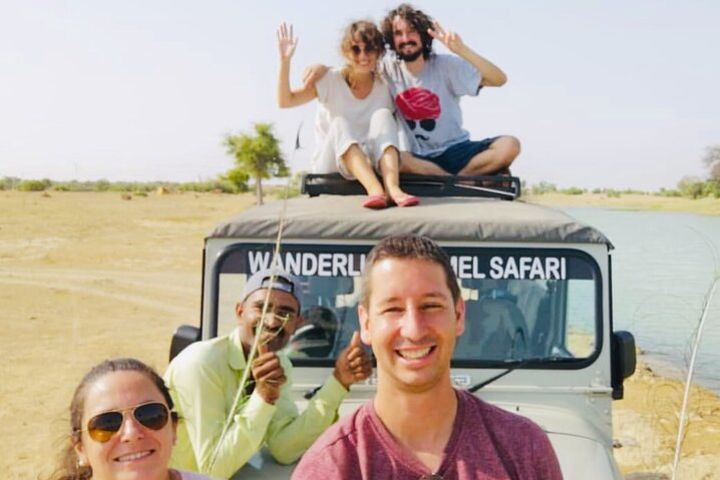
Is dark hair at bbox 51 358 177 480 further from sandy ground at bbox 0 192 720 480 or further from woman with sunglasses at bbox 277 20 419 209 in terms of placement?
woman with sunglasses at bbox 277 20 419 209

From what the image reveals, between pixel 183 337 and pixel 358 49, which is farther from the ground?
pixel 358 49

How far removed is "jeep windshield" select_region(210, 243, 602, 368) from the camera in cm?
371

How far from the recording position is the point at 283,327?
130 inches

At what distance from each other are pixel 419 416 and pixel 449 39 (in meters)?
3.13

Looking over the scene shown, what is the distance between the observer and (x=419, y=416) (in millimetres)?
1886

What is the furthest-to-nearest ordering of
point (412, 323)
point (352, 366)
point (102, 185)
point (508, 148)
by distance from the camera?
point (102, 185)
point (508, 148)
point (352, 366)
point (412, 323)

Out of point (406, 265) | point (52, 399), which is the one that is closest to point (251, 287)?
point (406, 265)

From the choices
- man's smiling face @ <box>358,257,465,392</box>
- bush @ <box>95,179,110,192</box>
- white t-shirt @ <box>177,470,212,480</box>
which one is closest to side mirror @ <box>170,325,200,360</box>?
white t-shirt @ <box>177,470,212,480</box>

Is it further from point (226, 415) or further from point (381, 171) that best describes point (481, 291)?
point (226, 415)

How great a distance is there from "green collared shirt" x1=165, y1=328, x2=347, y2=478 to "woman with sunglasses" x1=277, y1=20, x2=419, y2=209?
3.81ft

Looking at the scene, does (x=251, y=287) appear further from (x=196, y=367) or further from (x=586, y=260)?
(x=586, y=260)

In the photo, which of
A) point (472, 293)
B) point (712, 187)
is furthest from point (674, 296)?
point (712, 187)

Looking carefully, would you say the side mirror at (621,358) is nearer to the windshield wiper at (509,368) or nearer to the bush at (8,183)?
the windshield wiper at (509,368)

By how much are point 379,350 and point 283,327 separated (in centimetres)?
143
